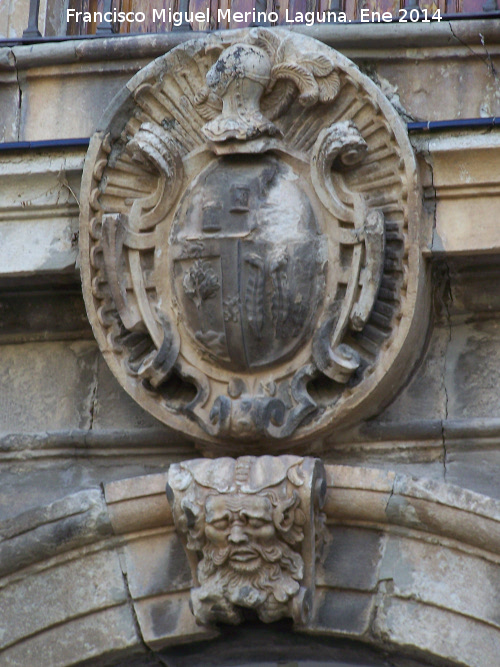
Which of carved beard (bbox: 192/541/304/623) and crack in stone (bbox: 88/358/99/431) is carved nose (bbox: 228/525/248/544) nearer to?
carved beard (bbox: 192/541/304/623)

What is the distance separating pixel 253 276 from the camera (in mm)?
3631

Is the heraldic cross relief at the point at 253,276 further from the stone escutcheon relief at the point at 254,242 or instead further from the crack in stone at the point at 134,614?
the crack in stone at the point at 134,614

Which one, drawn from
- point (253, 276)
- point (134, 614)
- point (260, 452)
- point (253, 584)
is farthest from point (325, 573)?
point (253, 276)

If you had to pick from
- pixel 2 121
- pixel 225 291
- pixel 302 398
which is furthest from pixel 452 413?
pixel 2 121

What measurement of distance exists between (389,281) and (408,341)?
0.54 feet

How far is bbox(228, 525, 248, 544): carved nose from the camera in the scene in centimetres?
348

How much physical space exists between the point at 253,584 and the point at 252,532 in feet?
0.46

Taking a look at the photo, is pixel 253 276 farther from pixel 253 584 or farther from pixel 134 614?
pixel 134 614

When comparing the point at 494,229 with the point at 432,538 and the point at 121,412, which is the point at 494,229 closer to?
the point at 432,538

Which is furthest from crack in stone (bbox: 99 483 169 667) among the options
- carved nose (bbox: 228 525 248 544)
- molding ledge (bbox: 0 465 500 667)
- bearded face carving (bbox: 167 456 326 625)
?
carved nose (bbox: 228 525 248 544)

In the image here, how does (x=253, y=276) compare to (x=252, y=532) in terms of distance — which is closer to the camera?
(x=252, y=532)

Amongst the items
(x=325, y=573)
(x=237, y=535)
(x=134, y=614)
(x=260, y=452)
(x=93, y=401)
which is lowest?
(x=134, y=614)

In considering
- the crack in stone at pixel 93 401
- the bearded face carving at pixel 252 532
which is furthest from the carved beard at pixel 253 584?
the crack in stone at pixel 93 401

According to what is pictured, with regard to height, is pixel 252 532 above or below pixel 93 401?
below
